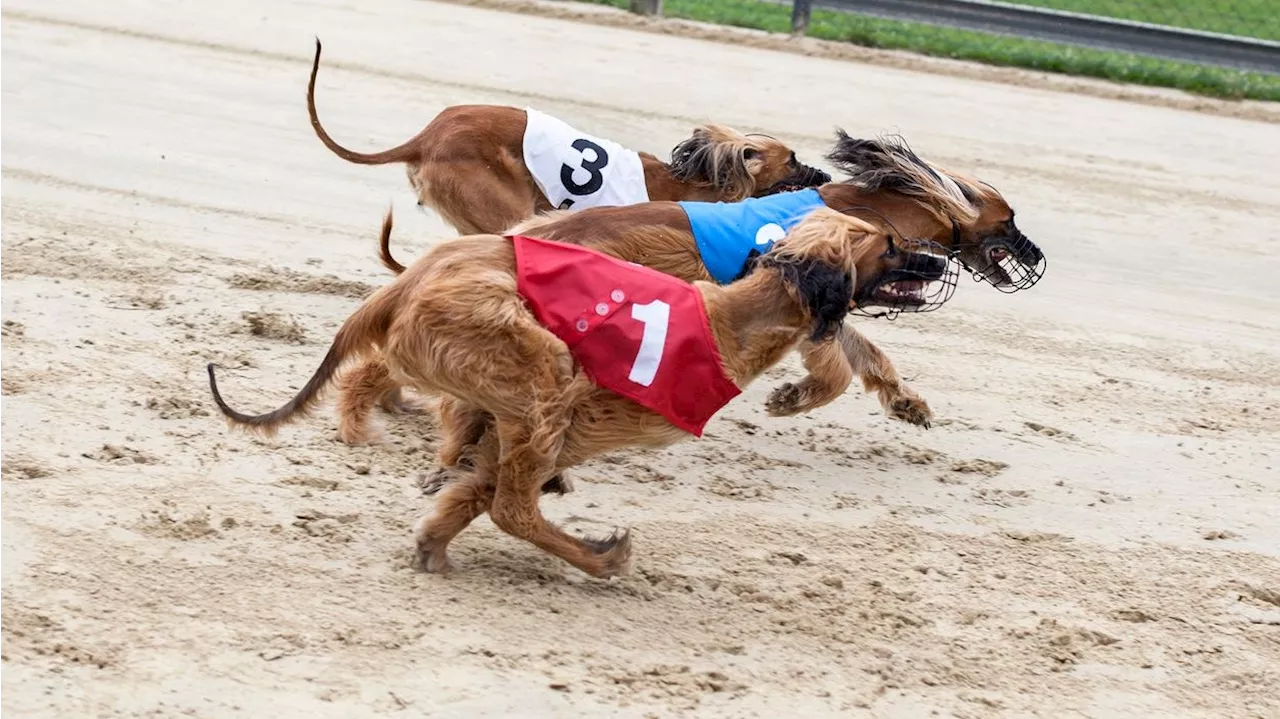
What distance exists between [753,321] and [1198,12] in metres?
9.33

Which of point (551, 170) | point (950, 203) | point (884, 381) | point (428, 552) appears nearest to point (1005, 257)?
point (950, 203)

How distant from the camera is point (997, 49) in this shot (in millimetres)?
9656

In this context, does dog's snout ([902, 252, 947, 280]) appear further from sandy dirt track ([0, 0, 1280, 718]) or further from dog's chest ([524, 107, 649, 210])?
dog's chest ([524, 107, 649, 210])

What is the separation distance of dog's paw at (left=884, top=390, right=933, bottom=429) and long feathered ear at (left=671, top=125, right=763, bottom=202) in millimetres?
785

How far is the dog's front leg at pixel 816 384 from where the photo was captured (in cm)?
429

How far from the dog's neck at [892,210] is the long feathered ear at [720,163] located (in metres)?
0.33

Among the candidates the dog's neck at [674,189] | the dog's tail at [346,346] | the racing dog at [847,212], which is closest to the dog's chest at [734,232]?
the racing dog at [847,212]

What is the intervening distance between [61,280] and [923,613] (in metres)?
2.97

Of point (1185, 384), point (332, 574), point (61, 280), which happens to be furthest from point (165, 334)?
point (1185, 384)

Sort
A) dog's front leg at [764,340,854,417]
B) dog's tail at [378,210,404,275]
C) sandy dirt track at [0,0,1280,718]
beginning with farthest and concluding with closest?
dog's front leg at [764,340,854,417], dog's tail at [378,210,404,275], sandy dirt track at [0,0,1280,718]

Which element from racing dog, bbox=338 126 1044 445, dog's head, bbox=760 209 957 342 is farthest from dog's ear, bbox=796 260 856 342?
racing dog, bbox=338 126 1044 445

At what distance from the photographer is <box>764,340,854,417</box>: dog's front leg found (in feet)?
14.1

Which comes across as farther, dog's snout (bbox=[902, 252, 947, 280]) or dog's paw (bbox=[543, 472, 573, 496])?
dog's paw (bbox=[543, 472, 573, 496])

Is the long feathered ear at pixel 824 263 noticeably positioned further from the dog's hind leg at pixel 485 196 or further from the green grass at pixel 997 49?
the green grass at pixel 997 49
